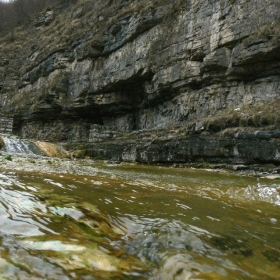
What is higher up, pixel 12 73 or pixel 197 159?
pixel 12 73

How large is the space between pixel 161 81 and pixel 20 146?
11.4m

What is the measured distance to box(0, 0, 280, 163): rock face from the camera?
39.7 feet

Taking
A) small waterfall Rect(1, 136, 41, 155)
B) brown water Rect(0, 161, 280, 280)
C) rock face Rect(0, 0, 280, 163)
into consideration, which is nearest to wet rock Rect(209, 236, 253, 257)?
brown water Rect(0, 161, 280, 280)

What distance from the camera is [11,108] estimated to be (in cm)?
3466

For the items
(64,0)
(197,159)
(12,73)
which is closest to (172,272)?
(197,159)

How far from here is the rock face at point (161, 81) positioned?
39.7 ft

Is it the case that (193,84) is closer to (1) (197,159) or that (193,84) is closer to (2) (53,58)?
(1) (197,159)

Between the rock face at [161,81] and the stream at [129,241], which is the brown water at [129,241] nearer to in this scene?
the stream at [129,241]

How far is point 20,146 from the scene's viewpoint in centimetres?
1733

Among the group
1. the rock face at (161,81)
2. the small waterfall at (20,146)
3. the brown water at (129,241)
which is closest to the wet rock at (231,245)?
the brown water at (129,241)

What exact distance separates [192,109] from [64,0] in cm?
3531

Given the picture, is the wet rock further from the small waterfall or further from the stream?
the small waterfall

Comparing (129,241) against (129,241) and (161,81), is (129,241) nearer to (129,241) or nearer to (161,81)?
(129,241)

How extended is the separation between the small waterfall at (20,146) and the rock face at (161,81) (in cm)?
406
